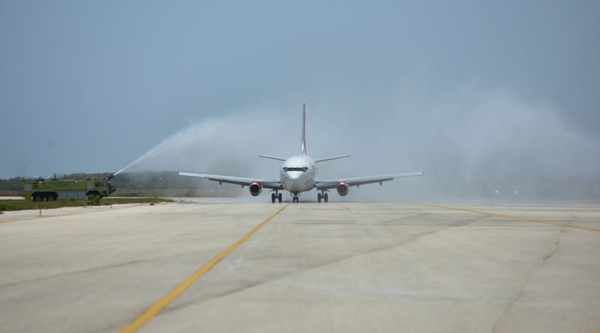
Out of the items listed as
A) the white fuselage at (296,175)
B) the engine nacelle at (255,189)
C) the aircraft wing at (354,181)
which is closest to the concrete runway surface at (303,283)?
the white fuselage at (296,175)

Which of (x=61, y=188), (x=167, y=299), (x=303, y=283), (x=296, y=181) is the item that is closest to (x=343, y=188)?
(x=296, y=181)

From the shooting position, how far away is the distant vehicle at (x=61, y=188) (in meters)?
53.7

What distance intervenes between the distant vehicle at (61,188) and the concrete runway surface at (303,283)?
39.6 metres

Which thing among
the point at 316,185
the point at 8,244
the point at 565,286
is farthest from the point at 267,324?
the point at 316,185

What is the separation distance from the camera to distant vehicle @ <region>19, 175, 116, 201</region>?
5372cm

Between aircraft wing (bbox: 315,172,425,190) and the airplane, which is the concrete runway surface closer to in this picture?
the airplane

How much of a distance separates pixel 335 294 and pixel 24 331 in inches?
144

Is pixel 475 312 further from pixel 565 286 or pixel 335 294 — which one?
pixel 565 286

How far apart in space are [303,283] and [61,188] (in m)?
50.2

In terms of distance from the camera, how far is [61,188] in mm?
54781

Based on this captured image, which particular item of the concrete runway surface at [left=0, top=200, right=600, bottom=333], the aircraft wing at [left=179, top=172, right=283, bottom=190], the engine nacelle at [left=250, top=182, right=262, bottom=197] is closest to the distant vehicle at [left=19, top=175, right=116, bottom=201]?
the aircraft wing at [left=179, top=172, right=283, bottom=190]

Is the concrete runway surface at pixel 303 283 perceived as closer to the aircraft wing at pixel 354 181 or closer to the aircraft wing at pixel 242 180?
the aircraft wing at pixel 242 180

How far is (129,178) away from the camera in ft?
198

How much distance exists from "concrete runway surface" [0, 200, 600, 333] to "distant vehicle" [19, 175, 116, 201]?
130 feet
